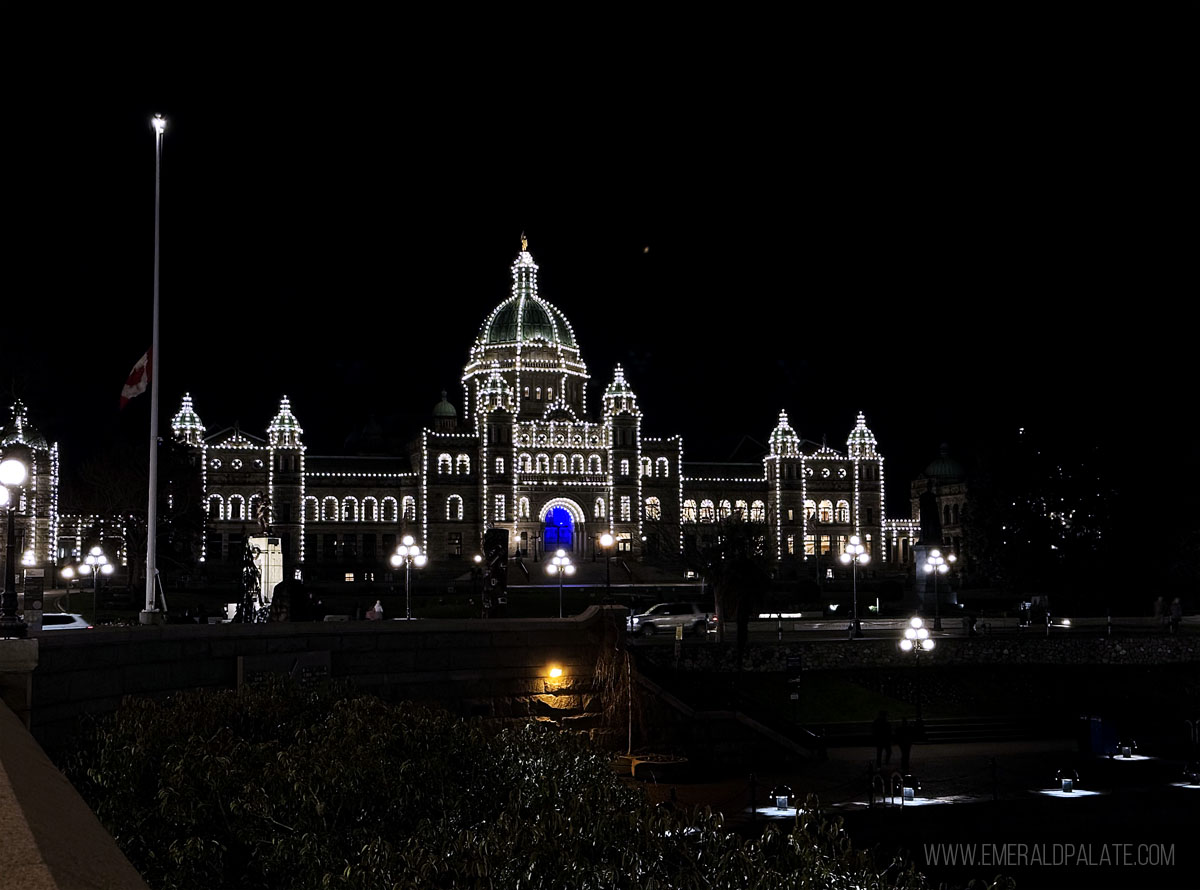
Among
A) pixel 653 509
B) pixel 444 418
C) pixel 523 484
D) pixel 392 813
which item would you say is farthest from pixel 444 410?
pixel 392 813

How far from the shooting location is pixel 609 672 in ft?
100

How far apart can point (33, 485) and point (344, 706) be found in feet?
249

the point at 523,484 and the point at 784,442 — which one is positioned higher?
the point at 784,442

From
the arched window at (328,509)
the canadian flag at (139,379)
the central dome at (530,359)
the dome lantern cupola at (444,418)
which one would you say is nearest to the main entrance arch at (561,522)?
the central dome at (530,359)

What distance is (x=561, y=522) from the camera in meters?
113

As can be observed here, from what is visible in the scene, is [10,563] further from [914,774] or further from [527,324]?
[527,324]

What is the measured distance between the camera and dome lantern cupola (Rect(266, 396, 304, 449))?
362 ft

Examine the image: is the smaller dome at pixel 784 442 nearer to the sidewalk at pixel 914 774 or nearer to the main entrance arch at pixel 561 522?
the main entrance arch at pixel 561 522

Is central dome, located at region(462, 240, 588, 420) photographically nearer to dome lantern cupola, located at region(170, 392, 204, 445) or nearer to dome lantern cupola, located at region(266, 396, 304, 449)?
dome lantern cupola, located at region(266, 396, 304, 449)

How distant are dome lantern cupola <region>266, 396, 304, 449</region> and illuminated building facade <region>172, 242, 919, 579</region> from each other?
16 cm

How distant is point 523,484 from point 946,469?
41.7 meters

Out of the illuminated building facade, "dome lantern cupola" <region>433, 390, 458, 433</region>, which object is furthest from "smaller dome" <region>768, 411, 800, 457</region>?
"dome lantern cupola" <region>433, 390, 458, 433</region>

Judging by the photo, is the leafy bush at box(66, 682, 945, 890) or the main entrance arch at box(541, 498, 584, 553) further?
the main entrance arch at box(541, 498, 584, 553)

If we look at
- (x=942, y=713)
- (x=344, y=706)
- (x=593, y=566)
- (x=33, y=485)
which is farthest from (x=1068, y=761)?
(x=33, y=485)
